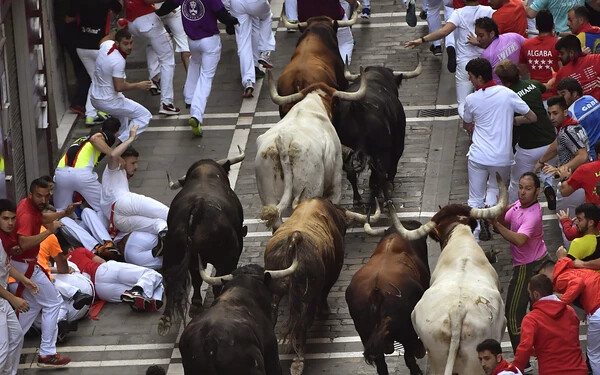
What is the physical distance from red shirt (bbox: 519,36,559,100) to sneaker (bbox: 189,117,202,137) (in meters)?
5.00

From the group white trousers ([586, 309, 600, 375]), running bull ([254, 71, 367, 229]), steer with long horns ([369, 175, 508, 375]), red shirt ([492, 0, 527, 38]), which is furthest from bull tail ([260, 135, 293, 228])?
red shirt ([492, 0, 527, 38])

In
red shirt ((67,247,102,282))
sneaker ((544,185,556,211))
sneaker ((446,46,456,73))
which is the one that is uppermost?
sneaker ((544,185,556,211))

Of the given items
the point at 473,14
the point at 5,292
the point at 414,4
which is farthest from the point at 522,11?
the point at 5,292

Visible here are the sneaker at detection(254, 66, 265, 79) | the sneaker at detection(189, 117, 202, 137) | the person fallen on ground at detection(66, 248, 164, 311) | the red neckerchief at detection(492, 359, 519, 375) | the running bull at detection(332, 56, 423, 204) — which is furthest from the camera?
the sneaker at detection(254, 66, 265, 79)

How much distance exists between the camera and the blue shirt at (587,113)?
17.3 m

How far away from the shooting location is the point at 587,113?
17.4 metres

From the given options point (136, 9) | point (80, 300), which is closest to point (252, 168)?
point (136, 9)

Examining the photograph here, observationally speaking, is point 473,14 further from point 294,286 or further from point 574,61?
point 294,286

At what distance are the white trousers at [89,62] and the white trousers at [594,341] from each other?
32.2 ft

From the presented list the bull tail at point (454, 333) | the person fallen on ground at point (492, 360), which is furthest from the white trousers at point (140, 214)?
the person fallen on ground at point (492, 360)

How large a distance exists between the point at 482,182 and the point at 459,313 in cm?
456

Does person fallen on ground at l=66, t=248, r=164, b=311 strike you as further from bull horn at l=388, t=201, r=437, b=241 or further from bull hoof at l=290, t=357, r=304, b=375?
bull horn at l=388, t=201, r=437, b=241

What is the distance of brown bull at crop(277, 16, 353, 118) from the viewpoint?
1994 centimetres

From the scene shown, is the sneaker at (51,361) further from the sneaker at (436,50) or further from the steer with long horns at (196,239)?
the sneaker at (436,50)
